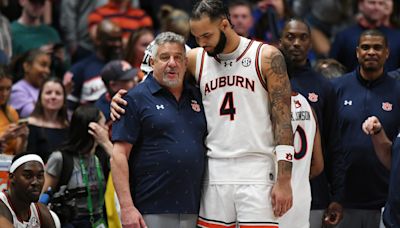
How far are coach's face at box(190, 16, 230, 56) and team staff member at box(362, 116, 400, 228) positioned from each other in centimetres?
148

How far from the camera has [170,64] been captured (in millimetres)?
6691

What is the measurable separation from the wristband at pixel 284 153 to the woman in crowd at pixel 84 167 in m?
2.25

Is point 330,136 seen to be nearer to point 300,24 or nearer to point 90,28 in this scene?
point 300,24

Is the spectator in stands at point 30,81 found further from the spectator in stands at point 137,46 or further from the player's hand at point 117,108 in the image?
the player's hand at point 117,108

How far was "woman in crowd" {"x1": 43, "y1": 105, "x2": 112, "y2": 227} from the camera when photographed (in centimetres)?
812

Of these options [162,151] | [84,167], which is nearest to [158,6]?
[84,167]

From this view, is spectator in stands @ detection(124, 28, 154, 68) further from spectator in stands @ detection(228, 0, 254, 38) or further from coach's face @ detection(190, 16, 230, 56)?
coach's face @ detection(190, 16, 230, 56)

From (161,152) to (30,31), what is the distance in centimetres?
525

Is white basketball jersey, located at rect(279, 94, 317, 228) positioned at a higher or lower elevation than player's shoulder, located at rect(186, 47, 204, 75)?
lower

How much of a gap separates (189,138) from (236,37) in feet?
2.59

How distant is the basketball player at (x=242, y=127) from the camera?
643 cm

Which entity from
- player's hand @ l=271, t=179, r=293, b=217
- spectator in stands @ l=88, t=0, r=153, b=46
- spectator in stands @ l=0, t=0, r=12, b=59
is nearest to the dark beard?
player's hand @ l=271, t=179, r=293, b=217

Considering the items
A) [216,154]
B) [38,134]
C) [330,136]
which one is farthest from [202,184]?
[38,134]

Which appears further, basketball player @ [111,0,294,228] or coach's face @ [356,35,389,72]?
coach's face @ [356,35,389,72]
